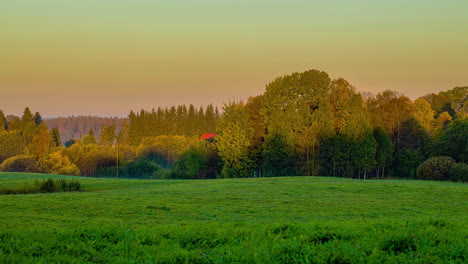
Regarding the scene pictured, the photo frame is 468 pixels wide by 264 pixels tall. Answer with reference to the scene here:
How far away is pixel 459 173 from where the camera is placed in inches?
1879

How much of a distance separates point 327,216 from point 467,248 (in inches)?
326

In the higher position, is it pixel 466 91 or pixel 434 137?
pixel 466 91

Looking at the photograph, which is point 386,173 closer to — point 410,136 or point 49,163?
point 410,136

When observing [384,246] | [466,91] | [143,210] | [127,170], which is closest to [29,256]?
[384,246]

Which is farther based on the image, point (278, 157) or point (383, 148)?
point (383, 148)

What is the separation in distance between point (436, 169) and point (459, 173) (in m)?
3.75

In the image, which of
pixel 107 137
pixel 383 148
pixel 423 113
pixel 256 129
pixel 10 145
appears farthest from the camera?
pixel 107 137

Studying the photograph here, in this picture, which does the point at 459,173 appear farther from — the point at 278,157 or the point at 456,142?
the point at 278,157

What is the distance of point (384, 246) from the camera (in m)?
8.23

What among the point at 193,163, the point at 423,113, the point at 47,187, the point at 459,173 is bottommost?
the point at 47,187

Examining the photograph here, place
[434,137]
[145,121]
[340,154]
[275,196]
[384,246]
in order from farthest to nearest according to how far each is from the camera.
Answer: [145,121]
[434,137]
[340,154]
[275,196]
[384,246]

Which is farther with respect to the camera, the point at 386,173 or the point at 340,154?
the point at 386,173

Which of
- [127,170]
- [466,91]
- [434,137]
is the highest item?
[466,91]

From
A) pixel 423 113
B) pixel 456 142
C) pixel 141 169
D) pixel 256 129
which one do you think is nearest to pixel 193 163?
pixel 256 129
